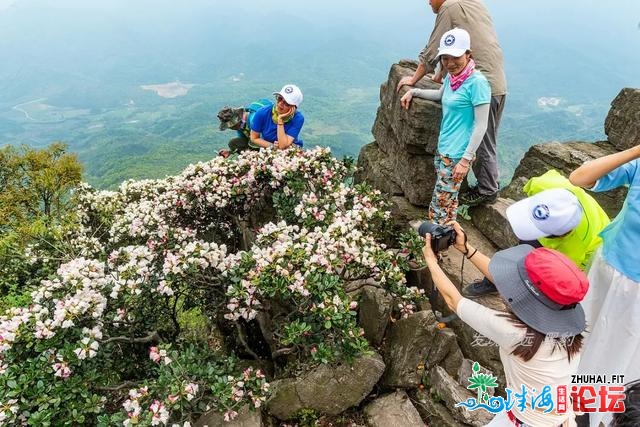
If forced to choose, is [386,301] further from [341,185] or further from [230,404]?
[230,404]

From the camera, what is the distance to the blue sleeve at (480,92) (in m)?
5.65

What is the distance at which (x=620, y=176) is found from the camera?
4.09 metres

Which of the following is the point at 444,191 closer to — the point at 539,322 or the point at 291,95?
the point at 291,95

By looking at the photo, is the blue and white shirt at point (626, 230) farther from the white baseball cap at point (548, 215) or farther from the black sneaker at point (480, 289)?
the black sneaker at point (480, 289)

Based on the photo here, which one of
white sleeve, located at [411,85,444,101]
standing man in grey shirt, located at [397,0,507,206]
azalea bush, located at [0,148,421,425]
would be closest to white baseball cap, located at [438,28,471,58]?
standing man in grey shirt, located at [397,0,507,206]

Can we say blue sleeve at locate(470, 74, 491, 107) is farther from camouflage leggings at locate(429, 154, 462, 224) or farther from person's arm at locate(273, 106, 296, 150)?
person's arm at locate(273, 106, 296, 150)

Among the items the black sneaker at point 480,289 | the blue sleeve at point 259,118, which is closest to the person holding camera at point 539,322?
the black sneaker at point 480,289

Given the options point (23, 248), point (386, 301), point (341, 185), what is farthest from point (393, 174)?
point (23, 248)

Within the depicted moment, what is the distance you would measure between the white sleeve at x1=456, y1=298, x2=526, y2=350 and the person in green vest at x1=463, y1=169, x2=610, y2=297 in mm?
1238

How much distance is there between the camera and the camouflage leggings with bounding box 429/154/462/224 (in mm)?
6454

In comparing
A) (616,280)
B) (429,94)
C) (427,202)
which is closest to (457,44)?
(429,94)

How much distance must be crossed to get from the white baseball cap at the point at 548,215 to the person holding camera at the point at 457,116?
76.6 inches

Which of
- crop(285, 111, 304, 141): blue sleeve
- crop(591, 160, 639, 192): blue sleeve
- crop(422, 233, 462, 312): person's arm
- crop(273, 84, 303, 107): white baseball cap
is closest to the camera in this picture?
crop(422, 233, 462, 312): person's arm

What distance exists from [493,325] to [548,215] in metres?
1.49
